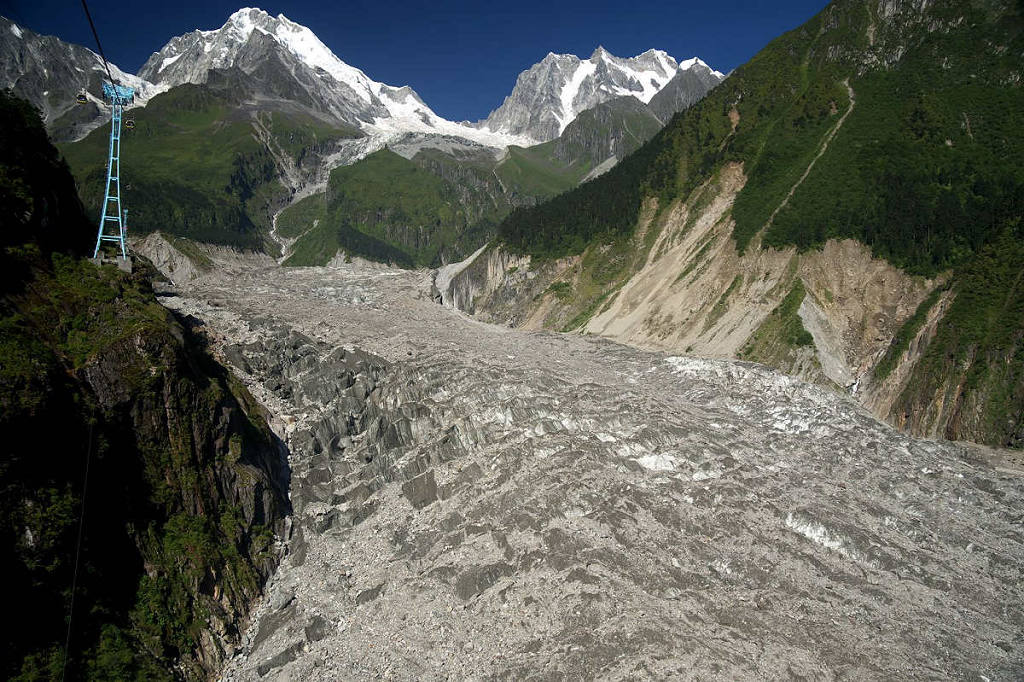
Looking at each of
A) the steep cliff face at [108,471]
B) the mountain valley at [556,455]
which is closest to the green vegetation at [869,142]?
the mountain valley at [556,455]

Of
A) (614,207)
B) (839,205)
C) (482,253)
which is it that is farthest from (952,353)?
(482,253)

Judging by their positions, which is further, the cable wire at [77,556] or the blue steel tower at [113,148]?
the blue steel tower at [113,148]

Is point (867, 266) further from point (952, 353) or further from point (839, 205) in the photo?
point (952, 353)

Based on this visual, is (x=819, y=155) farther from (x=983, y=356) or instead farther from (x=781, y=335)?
(x=983, y=356)

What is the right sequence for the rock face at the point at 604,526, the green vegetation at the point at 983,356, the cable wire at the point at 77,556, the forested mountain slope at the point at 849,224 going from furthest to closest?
the forested mountain slope at the point at 849,224, the green vegetation at the point at 983,356, the rock face at the point at 604,526, the cable wire at the point at 77,556

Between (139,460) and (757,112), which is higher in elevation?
(757,112)

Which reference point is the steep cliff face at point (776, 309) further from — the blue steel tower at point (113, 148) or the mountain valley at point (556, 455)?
the blue steel tower at point (113, 148)

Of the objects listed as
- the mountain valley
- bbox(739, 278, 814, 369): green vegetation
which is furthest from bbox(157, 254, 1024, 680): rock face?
bbox(739, 278, 814, 369): green vegetation
